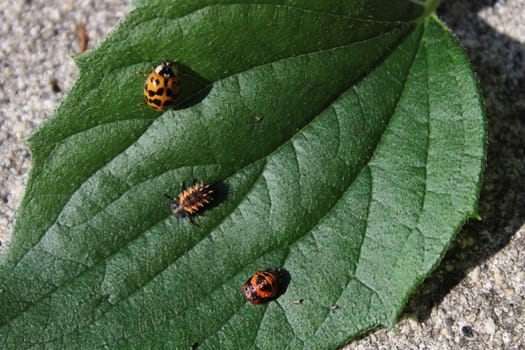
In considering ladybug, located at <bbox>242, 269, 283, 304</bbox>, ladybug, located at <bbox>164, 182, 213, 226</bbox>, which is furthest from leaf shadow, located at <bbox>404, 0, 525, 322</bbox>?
ladybug, located at <bbox>164, 182, 213, 226</bbox>

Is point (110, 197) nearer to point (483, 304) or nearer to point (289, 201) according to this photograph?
point (289, 201)

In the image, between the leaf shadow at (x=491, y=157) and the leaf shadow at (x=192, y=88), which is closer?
the leaf shadow at (x=192, y=88)

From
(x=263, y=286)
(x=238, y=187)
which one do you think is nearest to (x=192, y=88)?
(x=238, y=187)

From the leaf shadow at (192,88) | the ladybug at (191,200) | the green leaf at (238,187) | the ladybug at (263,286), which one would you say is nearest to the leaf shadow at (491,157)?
the green leaf at (238,187)

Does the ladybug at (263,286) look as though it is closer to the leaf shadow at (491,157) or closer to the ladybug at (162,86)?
the leaf shadow at (491,157)

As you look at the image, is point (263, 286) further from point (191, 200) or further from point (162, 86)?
point (162, 86)

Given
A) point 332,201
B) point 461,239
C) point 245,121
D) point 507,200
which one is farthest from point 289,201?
point 507,200
